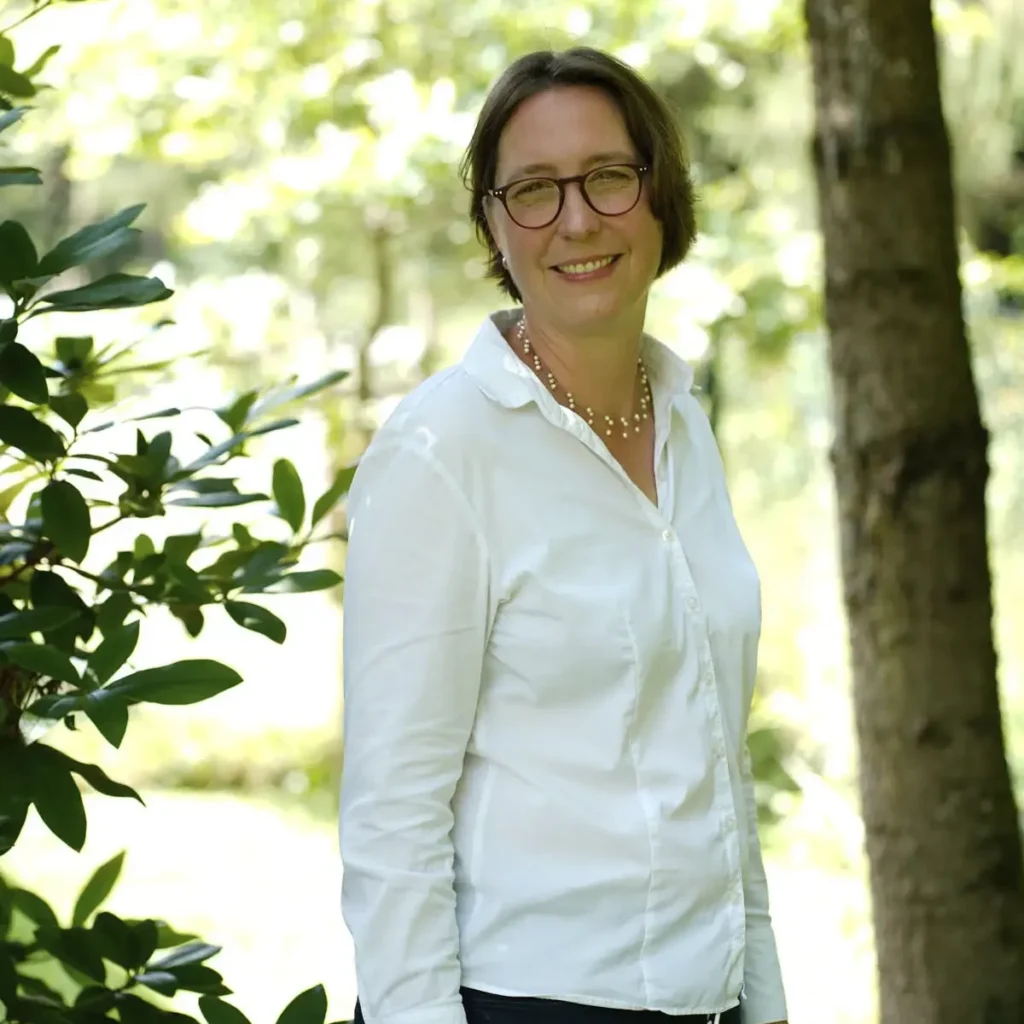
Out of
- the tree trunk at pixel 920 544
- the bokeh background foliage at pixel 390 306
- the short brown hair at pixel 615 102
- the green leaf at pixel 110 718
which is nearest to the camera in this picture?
the green leaf at pixel 110 718

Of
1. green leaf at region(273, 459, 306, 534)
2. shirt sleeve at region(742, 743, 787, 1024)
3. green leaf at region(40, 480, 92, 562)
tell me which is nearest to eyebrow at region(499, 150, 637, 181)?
green leaf at region(273, 459, 306, 534)

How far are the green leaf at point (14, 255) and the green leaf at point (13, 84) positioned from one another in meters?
0.24

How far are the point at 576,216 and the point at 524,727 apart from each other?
17.6 inches

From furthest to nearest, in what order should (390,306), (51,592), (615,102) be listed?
(390,306), (615,102), (51,592)

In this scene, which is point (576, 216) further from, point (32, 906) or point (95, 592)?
point (32, 906)

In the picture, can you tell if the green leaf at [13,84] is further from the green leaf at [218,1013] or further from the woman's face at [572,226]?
the green leaf at [218,1013]

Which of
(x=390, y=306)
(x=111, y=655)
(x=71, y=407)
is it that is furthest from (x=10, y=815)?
(x=390, y=306)

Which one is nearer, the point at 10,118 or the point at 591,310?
the point at 10,118

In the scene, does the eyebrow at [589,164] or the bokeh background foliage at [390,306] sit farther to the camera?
the bokeh background foliage at [390,306]

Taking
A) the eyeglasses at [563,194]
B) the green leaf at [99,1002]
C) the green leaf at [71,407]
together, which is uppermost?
the eyeglasses at [563,194]

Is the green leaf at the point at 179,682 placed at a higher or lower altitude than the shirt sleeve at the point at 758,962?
higher

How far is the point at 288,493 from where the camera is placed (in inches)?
59.4

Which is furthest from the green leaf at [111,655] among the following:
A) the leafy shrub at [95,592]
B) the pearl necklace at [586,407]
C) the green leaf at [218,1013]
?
the pearl necklace at [586,407]

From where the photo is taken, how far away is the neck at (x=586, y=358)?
142 centimetres
